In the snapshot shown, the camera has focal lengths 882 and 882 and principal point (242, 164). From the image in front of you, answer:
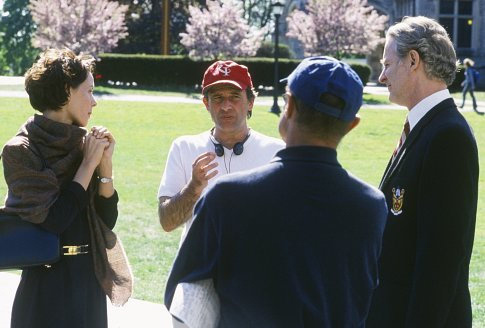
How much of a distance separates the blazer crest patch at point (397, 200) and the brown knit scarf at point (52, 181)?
1.31 m

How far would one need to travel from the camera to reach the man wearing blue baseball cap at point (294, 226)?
2.43 meters

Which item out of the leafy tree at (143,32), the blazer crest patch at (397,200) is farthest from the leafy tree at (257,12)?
the blazer crest patch at (397,200)

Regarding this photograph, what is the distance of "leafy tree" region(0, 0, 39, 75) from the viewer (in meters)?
72.6

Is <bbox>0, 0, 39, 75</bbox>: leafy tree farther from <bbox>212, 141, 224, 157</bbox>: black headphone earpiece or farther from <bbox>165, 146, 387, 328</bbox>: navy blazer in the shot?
<bbox>165, 146, 387, 328</bbox>: navy blazer

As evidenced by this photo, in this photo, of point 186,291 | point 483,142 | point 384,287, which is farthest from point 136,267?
point 483,142

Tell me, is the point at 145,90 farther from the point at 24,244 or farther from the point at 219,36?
the point at 24,244

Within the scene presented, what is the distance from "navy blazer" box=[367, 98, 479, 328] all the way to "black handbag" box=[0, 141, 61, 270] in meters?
1.35

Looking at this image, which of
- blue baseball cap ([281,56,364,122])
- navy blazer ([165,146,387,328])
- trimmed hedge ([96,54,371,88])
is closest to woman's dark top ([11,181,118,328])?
navy blazer ([165,146,387,328])

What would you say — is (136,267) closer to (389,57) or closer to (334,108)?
(389,57)

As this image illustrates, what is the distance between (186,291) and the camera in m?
2.45

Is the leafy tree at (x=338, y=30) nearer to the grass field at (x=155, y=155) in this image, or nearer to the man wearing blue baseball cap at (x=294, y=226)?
the grass field at (x=155, y=155)

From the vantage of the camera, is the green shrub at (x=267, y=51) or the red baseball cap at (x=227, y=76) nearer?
the red baseball cap at (x=227, y=76)

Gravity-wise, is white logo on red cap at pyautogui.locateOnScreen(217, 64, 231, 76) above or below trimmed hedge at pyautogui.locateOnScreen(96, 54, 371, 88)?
above

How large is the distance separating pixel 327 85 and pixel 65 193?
5.34ft
